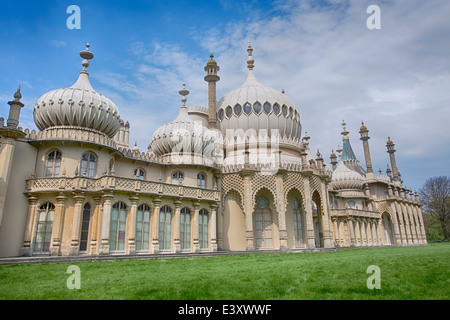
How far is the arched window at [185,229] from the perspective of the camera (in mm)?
22334

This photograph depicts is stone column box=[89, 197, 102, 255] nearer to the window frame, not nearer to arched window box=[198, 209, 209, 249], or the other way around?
the window frame

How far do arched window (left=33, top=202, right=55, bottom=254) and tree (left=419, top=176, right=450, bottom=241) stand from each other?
6086 centimetres

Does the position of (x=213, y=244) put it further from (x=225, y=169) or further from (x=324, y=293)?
(x=324, y=293)

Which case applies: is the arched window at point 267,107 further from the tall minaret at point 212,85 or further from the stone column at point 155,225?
the stone column at point 155,225

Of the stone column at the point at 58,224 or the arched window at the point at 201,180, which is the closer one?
the stone column at the point at 58,224

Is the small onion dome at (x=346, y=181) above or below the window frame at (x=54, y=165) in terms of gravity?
above

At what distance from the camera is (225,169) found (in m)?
28.1

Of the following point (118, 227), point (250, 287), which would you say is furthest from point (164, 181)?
point (250, 287)

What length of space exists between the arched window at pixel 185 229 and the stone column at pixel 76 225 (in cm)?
656

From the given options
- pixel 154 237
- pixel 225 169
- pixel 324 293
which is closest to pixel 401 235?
pixel 225 169

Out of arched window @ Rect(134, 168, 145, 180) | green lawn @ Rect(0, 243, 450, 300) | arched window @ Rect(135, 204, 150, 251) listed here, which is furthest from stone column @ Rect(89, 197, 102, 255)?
green lawn @ Rect(0, 243, 450, 300)

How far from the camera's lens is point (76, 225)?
732 inches

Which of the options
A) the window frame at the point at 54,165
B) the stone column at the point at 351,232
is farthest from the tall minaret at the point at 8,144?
the stone column at the point at 351,232

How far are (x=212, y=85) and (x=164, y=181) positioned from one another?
12487mm
